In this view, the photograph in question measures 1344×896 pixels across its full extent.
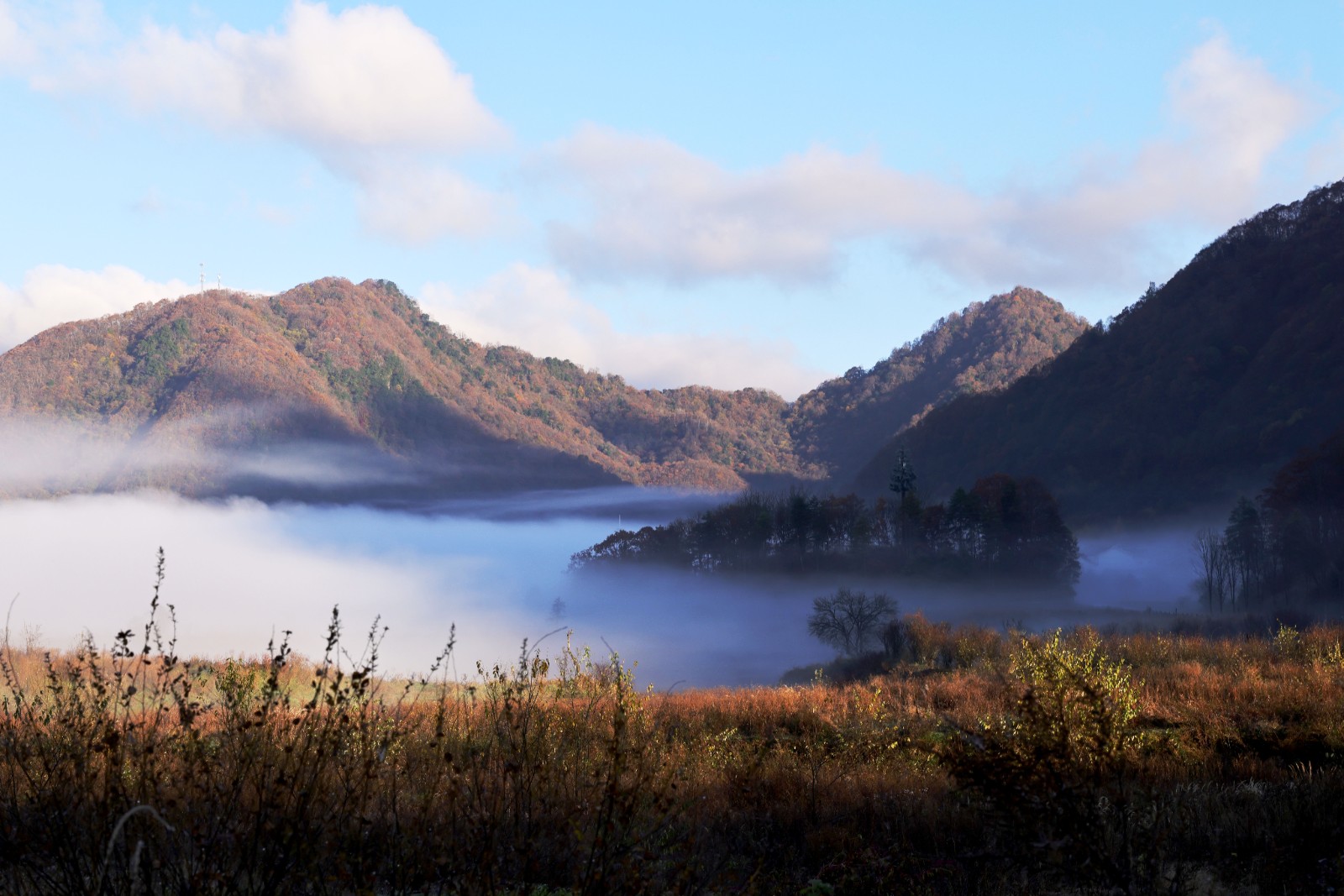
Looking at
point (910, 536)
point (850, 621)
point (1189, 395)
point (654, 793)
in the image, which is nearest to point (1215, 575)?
point (910, 536)

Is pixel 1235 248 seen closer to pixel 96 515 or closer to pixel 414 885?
pixel 414 885

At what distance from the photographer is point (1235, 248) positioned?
150m

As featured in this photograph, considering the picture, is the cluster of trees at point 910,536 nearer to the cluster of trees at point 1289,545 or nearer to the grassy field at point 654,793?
the cluster of trees at point 1289,545

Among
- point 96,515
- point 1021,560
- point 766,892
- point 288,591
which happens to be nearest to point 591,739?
point 766,892

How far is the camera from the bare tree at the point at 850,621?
5625 cm

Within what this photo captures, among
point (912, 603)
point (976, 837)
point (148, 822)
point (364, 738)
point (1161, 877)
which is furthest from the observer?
point (912, 603)

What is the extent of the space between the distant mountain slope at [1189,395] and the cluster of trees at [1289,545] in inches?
1414

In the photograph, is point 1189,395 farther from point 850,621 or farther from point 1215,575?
point 850,621

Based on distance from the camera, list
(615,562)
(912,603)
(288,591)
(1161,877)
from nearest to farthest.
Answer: (1161,877)
(912,603)
(615,562)
(288,591)

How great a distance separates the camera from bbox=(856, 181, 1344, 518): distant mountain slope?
112750 mm

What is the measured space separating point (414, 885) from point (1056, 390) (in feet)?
521

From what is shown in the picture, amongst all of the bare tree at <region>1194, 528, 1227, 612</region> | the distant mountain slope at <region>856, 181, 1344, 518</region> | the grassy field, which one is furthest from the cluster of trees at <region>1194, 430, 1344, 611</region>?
the grassy field

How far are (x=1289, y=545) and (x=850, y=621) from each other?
1247 inches

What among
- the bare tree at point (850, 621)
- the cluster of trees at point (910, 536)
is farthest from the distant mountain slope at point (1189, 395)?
the bare tree at point (850, 621)
